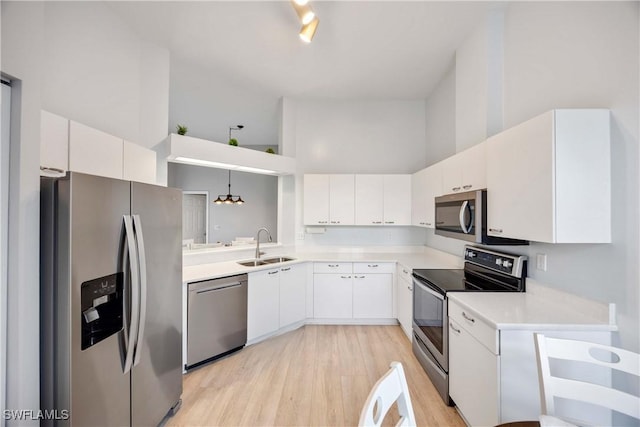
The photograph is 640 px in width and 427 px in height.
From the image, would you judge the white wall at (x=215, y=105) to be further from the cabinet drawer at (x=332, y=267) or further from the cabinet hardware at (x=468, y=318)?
the cabinet hardware at (x=468, y=318)

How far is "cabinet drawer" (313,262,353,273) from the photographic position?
3.52m

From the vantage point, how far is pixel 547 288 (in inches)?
70.2

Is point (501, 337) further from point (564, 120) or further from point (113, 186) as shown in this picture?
point (113, 186)

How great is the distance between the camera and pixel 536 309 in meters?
1.66

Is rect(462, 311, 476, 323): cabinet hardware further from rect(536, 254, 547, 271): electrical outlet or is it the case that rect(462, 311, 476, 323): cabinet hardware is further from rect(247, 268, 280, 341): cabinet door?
rect(247, 268, 280, 341): cabinet door

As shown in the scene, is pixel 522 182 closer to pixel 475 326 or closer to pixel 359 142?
pixel 475 326

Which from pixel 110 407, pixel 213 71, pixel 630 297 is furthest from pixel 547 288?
pixel 213 71

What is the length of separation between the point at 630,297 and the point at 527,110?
133 cm

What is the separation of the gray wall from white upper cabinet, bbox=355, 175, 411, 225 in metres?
3.75

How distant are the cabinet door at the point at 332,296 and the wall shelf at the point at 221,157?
1.56m

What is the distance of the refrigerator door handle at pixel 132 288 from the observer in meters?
1.47

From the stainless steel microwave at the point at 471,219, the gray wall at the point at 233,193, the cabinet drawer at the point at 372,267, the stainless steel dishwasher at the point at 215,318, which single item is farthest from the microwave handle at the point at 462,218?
the gray wall at the point at 233,193

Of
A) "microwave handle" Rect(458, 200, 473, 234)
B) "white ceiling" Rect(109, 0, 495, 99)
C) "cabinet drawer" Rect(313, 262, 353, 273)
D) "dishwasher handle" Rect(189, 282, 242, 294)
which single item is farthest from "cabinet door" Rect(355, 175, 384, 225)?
"dishwasher handle" Rect(189, 282, 242, 294)

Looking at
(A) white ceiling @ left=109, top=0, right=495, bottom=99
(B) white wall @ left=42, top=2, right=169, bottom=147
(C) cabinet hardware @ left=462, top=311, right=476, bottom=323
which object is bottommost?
(C) cabinet hardware @ left=462, top=311, right=476, bottom=323
